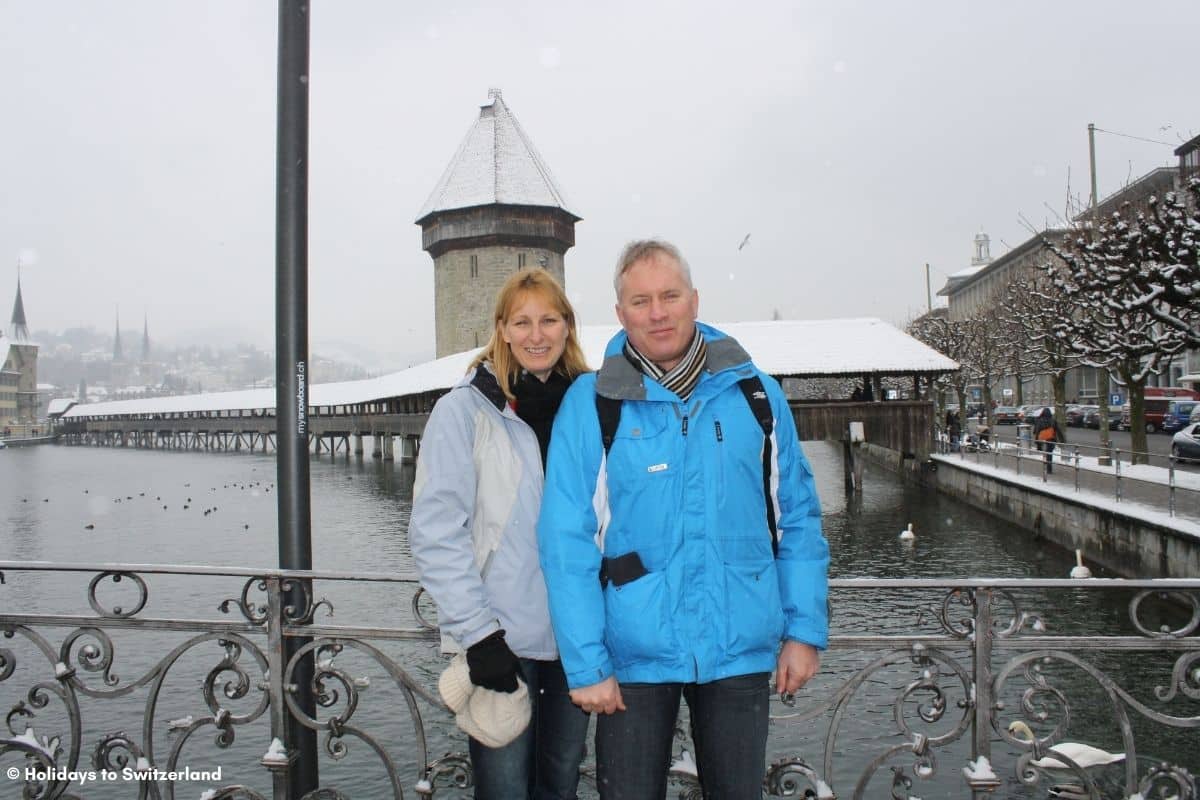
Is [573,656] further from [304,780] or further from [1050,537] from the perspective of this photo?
[1050,537]

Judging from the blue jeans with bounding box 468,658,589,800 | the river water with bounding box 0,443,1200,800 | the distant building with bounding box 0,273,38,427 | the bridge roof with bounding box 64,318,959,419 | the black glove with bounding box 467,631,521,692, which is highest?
the distant building with bounding box 0,273,38,427

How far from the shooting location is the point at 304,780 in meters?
3.07

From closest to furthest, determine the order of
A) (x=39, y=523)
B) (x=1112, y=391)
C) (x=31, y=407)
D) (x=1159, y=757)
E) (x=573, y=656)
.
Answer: (x=573, y=656), (x=1159, y=757), (x=39, y=523), (x=1112, y=391), (x=31, y=407)

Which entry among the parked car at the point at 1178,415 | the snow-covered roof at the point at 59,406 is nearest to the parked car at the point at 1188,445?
the parked car at the point at 1178,415

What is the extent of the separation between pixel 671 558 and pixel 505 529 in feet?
1.53

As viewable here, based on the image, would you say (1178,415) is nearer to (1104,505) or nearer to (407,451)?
(1104,505)

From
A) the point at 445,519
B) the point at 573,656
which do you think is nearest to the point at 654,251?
the point at 445,519

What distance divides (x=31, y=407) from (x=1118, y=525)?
120 metres

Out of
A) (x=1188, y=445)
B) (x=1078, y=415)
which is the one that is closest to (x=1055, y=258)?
(x=1078, y=415)

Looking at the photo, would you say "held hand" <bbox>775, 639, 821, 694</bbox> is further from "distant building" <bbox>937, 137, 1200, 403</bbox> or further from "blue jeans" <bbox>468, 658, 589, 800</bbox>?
"distant building" <bbox>937, 137, 1200, 403</bbox>

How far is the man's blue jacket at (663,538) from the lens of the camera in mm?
2004

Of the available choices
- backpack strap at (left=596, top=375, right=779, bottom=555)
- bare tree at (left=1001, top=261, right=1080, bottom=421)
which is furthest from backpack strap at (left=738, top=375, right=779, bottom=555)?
bare tree at (left=1001, top=261, right=1080, bottom=421)

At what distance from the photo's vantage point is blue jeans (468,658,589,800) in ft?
7.38

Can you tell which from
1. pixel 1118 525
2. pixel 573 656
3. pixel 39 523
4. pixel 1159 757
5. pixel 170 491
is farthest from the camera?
pixel 170 491
